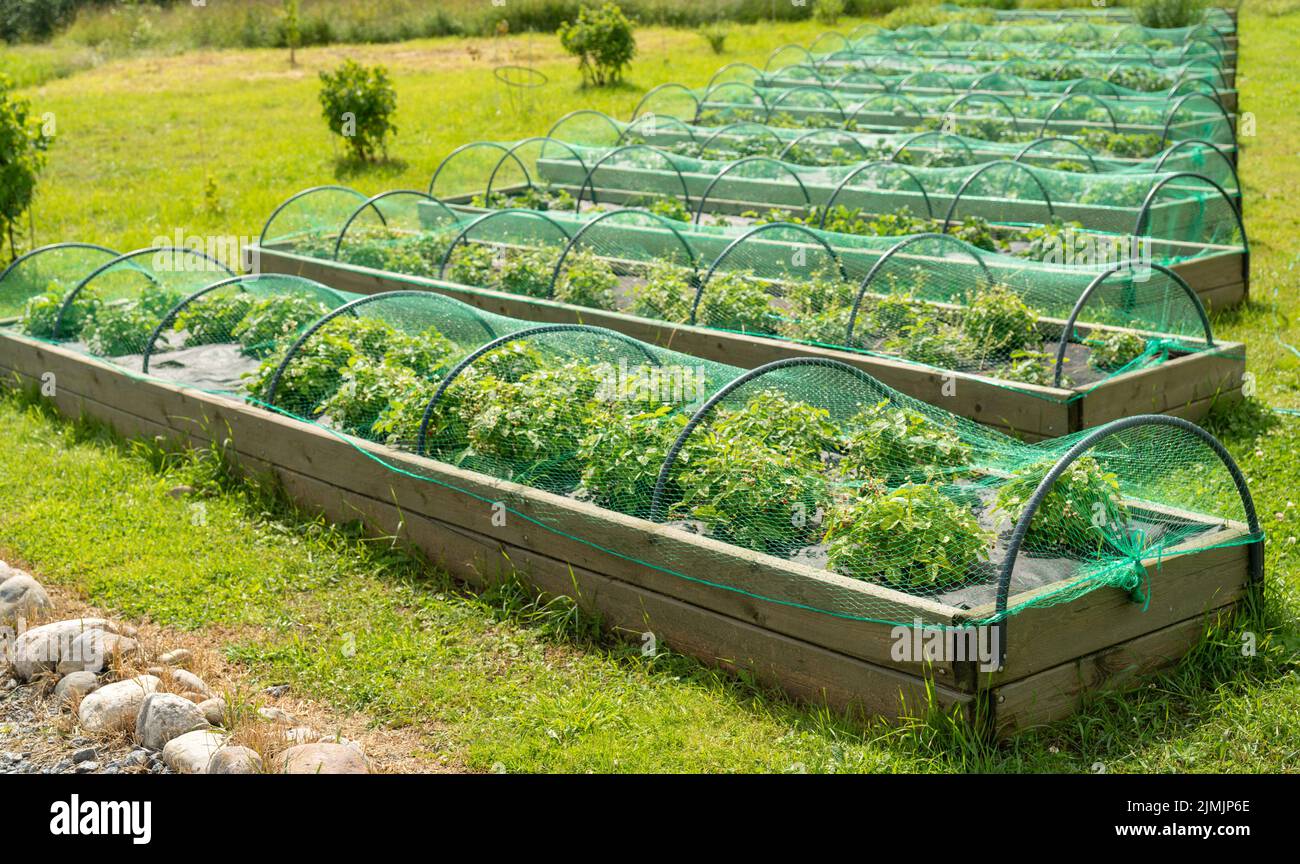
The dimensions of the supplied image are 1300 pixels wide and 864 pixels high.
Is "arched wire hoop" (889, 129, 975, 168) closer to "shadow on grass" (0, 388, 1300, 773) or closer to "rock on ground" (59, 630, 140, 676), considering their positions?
"shadow on grass" (0, 388, 1300, 773)

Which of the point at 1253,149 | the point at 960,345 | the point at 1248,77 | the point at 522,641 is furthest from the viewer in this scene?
the point at 1248,77

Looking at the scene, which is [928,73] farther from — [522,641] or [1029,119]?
[522,641]

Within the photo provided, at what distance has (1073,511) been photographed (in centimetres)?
473

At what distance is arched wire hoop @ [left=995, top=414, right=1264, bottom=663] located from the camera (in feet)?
13.8

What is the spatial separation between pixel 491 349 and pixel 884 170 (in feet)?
20.2

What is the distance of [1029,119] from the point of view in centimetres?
1406

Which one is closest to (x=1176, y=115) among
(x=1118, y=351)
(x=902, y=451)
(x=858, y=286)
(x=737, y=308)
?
(x=858, y=286)

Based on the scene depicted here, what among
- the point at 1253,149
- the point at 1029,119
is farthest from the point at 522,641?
the point at 1253,149

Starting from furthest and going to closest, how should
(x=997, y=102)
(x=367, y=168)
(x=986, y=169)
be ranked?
(x=367, y=168)
(x=997, y=102)
(x=986, y=169)

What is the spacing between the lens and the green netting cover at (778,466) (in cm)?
463

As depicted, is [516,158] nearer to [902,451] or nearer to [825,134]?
[825,134]

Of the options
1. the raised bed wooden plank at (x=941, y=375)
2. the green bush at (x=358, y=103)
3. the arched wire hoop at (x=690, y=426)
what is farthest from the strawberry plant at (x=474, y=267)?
the green bush at (x=358, y=103)

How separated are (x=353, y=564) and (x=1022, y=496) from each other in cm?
324

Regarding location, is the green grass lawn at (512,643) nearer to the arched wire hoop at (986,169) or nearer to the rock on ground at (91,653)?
the rock on ground at (91,653)
